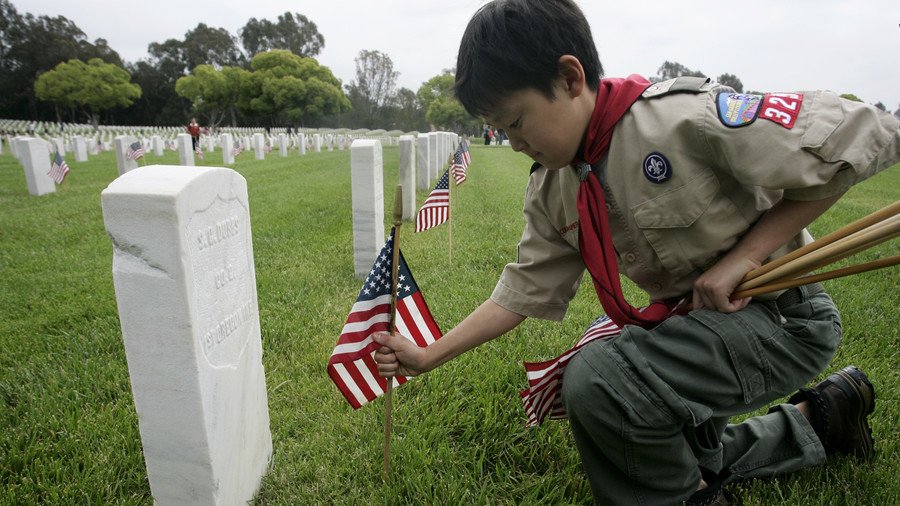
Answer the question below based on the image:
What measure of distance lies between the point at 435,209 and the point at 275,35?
7281 cm

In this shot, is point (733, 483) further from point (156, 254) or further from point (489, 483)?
point (156, 254)

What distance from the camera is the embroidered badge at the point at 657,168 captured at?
146 centimetres

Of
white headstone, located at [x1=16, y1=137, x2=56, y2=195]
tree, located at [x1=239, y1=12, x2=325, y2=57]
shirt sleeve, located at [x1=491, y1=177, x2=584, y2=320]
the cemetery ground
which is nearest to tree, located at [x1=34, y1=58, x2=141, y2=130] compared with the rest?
tree, located at [x1=239, y1=12, x2=325, y2=57]

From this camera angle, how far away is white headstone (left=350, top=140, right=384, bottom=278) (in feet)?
14.7

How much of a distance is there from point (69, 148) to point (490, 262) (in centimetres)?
2037

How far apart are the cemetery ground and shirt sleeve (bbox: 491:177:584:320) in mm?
666

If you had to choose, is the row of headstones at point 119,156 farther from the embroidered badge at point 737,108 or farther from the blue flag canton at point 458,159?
the embroidered badge at point 737,108

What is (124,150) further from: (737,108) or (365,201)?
(737,108)

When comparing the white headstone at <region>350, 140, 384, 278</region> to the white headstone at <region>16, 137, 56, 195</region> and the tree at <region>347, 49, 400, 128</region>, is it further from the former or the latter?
the tree at <region>347, 49, 400, 128</region>

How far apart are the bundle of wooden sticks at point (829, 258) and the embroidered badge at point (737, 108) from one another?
1.17 feet

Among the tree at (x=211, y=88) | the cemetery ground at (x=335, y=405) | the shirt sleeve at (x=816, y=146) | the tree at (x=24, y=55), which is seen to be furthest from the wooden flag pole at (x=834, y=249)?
the tree at (x=24, y=55)

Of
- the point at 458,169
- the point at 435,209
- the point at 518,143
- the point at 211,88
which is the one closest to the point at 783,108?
the point at 518,143

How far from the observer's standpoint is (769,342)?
1525mm

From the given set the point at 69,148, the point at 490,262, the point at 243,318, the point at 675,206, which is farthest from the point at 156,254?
the point at 69,148
